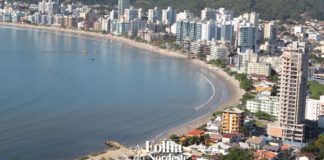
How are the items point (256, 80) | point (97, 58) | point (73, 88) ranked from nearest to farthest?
point (73, 88)
point (256, 80)
point (97, 58)

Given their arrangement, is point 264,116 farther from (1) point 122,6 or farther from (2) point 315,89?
(1) point 122,6

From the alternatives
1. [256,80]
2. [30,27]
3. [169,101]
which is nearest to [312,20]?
[30,27]

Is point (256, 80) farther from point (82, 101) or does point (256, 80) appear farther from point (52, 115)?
point (52, 115)

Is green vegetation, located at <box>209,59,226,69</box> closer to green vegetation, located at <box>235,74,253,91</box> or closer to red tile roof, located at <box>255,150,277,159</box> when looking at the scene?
green vegetation, located at <box>235,74,253,91</box>

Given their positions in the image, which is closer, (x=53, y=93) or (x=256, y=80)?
(x=53, y=93)

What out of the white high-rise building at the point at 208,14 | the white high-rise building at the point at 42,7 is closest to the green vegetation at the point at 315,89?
the white high-rise building at the point at 208,14


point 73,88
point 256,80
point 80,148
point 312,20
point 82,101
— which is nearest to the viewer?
point 80,148

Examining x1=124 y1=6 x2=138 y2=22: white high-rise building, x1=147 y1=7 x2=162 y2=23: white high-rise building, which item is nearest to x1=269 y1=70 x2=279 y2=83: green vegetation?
x1=124 y1=6 x2=138 y2=22: white high-rise building
